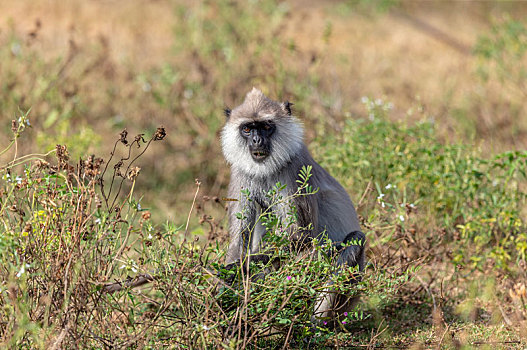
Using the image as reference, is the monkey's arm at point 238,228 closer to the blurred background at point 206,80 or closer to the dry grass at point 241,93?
the dry grass at point 241,93

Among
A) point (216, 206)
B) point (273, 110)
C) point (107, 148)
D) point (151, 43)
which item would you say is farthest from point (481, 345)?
point (151, 43)

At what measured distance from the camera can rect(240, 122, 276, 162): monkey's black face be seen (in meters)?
4.63

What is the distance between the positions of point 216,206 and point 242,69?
7.14 feet

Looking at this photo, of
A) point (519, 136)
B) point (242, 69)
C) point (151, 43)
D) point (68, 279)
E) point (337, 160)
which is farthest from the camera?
point (151, 43)

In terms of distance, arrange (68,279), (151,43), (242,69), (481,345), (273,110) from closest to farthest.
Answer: (68,279) → (481,345) → (273,110) → (242,69) → (151,43)

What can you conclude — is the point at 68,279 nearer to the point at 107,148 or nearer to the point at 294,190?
the point at 294,190

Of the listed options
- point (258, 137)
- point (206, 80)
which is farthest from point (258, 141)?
point (206, 80)

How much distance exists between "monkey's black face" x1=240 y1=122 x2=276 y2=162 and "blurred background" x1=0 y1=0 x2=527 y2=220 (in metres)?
2.28

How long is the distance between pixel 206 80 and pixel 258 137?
4.87 metres

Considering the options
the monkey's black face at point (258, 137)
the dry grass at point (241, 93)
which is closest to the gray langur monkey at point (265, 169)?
the monkey's black face at point (258, 137)

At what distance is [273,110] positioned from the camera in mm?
4812

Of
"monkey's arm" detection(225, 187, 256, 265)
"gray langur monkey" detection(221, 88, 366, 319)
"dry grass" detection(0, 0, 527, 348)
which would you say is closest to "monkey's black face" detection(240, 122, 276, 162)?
"gray langur monkey" detection(221, 88, 366, 319)

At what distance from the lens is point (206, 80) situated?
9.34 metres

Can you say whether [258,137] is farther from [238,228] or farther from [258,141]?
[238,228]
